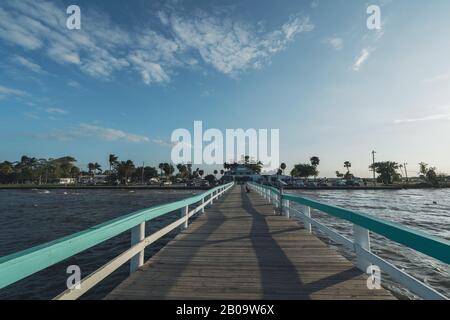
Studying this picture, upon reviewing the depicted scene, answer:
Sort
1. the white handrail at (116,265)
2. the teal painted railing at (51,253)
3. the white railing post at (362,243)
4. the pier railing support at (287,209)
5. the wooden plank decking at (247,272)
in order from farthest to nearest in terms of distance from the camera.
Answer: the pier railing support at (287,209) → the white railing post at (362,243) → the wooden plank decking at (247,272) → the white handrail at (116,265) → the teal painted railing at (51,253)

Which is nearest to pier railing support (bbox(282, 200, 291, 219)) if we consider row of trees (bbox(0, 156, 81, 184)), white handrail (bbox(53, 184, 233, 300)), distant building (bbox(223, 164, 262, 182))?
white handrail (bbox(53, 184, 233, 300))

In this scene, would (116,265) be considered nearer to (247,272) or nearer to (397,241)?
(247,272)

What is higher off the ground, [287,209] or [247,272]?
[287,209]

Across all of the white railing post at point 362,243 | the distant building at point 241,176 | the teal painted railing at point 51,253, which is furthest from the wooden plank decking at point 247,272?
the distant building at point 241,176

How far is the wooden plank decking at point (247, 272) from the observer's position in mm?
3484

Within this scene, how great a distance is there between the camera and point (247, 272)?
14.3 feet

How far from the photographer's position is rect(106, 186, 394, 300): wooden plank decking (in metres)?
3.48

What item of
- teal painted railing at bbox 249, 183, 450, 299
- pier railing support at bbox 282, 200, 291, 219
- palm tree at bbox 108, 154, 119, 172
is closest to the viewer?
teal painted railing at bbox 249, 183, 450, 299

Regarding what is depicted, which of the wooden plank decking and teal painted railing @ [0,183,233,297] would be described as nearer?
teal painted railing @ [0,183,233,297]

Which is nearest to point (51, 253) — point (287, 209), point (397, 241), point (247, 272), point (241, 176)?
point (247, 272)

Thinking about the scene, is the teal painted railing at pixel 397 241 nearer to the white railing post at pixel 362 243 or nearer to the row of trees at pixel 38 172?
the white railing post at pixel 362 243

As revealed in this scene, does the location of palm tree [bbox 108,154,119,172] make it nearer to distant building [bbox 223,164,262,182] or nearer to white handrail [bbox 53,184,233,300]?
distant building [bbox 223,164,262,182]
